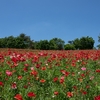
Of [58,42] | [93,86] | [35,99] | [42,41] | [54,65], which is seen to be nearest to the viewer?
[35,99]

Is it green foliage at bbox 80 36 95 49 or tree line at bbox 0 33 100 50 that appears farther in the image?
green foliage at bbox 80 36 95 49

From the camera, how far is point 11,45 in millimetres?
123062

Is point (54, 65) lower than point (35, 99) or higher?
higher

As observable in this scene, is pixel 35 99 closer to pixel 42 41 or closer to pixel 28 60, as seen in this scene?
pixel 28 60

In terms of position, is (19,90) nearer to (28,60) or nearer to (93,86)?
(93,86)

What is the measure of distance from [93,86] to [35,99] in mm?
1816

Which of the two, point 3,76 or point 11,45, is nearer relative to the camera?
point 3,76

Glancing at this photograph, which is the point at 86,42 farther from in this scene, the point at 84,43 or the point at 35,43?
the point at 35,43

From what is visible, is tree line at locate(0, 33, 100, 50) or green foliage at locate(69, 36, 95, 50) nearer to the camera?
tree line at locate(0, 33, 100, 50)

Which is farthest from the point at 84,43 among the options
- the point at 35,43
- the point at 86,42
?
the point at 35,43

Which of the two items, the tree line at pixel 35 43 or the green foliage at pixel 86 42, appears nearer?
the tree line at pixel 35 43

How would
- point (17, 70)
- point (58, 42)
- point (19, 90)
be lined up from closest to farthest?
point (19, 90) → point (17, 70) → point (58, 42)

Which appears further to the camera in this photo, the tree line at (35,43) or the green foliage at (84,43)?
the green foliage at (84,43)

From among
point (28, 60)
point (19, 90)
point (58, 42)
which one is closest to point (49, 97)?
point (19, 90)
